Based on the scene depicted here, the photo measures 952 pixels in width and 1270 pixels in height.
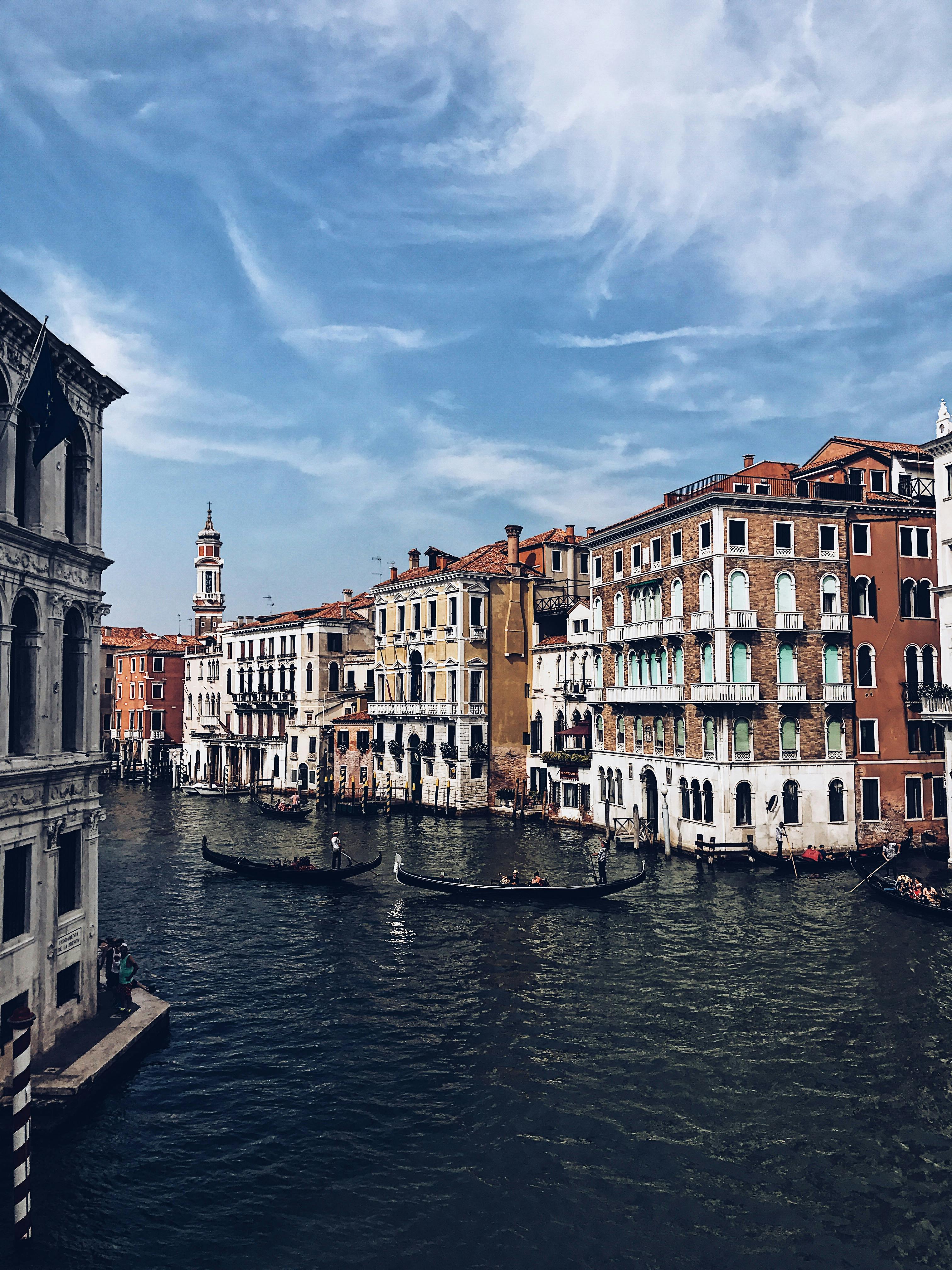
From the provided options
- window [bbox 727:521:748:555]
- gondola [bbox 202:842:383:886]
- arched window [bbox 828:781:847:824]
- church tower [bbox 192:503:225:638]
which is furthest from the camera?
church tower [bbox 192:503:225:638]

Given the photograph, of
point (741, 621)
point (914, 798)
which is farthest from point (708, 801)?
point (914, 798)

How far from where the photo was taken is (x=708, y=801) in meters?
34.7

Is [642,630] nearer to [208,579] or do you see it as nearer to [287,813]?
[287,813]

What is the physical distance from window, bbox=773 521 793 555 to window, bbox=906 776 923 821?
32.1 ft

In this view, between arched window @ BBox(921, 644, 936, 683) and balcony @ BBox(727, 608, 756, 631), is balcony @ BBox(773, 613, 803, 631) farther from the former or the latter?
arched window @ BBox(921, 644, 936, 683)

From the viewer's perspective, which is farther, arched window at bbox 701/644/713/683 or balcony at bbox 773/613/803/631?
arched window at bbox 701/644/713/683

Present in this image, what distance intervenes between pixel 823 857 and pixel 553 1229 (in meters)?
24.2

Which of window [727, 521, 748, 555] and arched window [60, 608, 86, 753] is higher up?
window [727, 521, 748, 555]

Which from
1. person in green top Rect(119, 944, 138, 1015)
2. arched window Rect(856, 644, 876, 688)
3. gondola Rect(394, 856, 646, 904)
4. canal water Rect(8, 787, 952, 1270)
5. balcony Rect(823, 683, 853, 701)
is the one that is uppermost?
arched window Rect(856, 644, 876, 688)

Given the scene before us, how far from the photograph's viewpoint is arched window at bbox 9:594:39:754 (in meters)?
14.9

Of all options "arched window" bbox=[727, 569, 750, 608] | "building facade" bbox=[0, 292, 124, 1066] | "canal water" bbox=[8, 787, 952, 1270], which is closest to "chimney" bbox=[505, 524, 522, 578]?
"arched window" bbox=[727, 569, 750, 608]

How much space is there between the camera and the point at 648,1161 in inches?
536

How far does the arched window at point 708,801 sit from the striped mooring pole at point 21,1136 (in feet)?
87.9

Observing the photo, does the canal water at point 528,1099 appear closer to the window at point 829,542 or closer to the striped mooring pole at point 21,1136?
the striped mooring pole at point 21,1136
